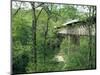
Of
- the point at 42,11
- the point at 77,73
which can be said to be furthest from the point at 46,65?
the point at 42,11

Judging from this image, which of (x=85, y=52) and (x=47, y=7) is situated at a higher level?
(x=47, y=7)

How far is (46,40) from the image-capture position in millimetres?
2611

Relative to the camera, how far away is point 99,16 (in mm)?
2844

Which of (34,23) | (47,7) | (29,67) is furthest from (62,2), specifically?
(29,67)

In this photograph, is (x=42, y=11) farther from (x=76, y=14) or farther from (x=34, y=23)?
(x=76, y=14)

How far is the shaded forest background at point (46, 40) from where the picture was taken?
2510mm

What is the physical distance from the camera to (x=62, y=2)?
2.67 m

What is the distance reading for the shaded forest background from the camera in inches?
98.8
